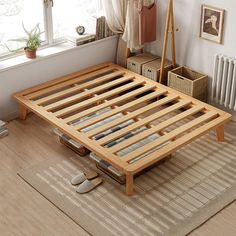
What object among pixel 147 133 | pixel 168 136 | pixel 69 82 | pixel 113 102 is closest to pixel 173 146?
pixel 168 136

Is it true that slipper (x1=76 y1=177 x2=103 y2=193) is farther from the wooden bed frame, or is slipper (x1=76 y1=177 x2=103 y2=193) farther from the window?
the window

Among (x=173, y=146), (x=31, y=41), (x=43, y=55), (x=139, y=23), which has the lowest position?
(x=173, y=146)

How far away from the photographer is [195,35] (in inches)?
172

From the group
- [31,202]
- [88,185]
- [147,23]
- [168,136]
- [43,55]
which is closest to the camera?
[31,202]

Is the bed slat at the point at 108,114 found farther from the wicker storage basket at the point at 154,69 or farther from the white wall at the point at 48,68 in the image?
the white wall at the point at 48,68

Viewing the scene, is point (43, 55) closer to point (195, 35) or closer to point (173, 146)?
point (195, 35)

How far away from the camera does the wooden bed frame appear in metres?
3.57

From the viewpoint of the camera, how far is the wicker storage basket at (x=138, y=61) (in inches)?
183

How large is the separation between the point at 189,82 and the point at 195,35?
44 centimetres

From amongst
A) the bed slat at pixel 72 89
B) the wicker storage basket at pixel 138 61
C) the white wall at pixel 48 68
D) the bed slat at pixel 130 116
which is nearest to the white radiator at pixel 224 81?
the bed slat at pixel 130 116

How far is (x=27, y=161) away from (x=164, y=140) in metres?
1.06

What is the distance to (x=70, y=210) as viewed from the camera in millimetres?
3314

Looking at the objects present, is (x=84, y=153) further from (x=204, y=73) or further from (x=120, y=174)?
(x=204, y=73)

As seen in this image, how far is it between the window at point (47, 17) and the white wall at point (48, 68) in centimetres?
20
